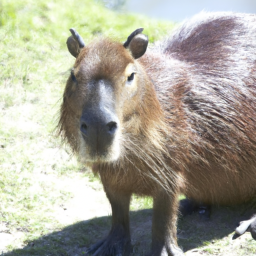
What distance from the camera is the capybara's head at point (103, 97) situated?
3.60m

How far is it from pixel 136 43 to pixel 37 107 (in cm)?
343

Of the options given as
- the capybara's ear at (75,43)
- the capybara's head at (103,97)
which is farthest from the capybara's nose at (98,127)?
the capybara's ear at (75,43)

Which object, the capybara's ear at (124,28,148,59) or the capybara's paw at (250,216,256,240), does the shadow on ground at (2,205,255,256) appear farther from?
the capybara's ear at (124,28,148,59)

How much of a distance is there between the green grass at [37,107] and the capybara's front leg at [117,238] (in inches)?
14.1

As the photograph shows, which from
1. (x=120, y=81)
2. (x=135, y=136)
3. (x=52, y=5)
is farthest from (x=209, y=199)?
(x=52, y=5)

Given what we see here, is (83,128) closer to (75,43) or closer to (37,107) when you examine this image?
(75,43)

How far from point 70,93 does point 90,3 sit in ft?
21.5

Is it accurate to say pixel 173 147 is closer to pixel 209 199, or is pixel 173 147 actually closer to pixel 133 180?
pixel 133 180

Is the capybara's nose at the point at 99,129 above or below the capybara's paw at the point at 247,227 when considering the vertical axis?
above

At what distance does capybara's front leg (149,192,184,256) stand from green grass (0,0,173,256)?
3.18ft

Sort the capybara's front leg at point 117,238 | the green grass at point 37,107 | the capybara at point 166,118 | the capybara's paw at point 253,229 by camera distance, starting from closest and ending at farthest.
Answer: the capybara at point 166,118
the capybara's front leg at point 117,238
the capybara's paw at point 253,229
the green grass at point 37,107

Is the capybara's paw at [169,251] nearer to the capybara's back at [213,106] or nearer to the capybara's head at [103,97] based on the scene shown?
the capybara's back at [213,106]

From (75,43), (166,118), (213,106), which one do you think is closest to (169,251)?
(166,118)

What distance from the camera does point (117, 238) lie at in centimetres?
499
